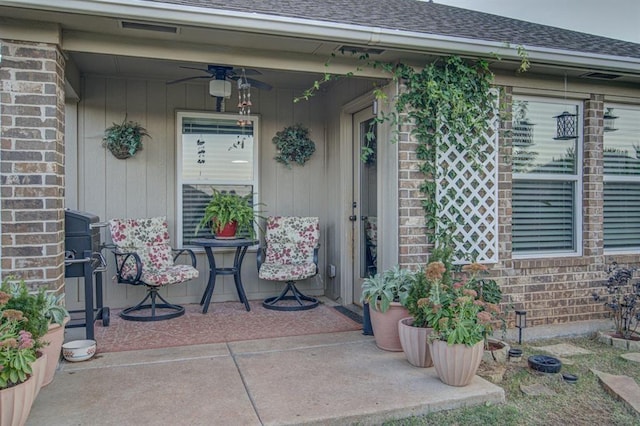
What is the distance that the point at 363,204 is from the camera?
4992 mm

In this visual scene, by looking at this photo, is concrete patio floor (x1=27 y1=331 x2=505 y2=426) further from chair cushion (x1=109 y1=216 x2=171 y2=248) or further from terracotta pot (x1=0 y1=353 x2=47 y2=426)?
chair cushion (x1=109 y1=216 x2=171 y2=248)

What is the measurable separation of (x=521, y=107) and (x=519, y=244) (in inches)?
49.8

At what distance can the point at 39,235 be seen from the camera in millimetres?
3037

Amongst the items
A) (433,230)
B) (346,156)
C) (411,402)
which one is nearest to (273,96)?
(346,156)

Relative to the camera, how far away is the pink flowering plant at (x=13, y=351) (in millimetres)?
2135

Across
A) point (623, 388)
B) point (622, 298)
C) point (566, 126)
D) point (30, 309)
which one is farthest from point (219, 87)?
point (622, 298)

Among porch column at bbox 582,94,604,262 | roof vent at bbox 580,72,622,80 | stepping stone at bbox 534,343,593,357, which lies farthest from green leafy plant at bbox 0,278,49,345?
roof vent at bbox 580,72,622,80

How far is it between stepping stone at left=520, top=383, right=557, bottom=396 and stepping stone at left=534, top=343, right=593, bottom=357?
0.85 m

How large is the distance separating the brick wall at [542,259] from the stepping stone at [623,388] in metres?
1.03

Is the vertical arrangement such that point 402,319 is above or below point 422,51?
below

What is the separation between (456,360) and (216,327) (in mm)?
2282

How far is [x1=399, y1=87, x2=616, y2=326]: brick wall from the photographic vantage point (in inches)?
152

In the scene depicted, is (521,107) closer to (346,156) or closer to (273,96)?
(346,156)

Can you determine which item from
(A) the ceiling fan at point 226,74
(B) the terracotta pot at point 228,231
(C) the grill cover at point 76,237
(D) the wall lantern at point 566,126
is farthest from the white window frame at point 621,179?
(C) the grill cover at point 76,237
